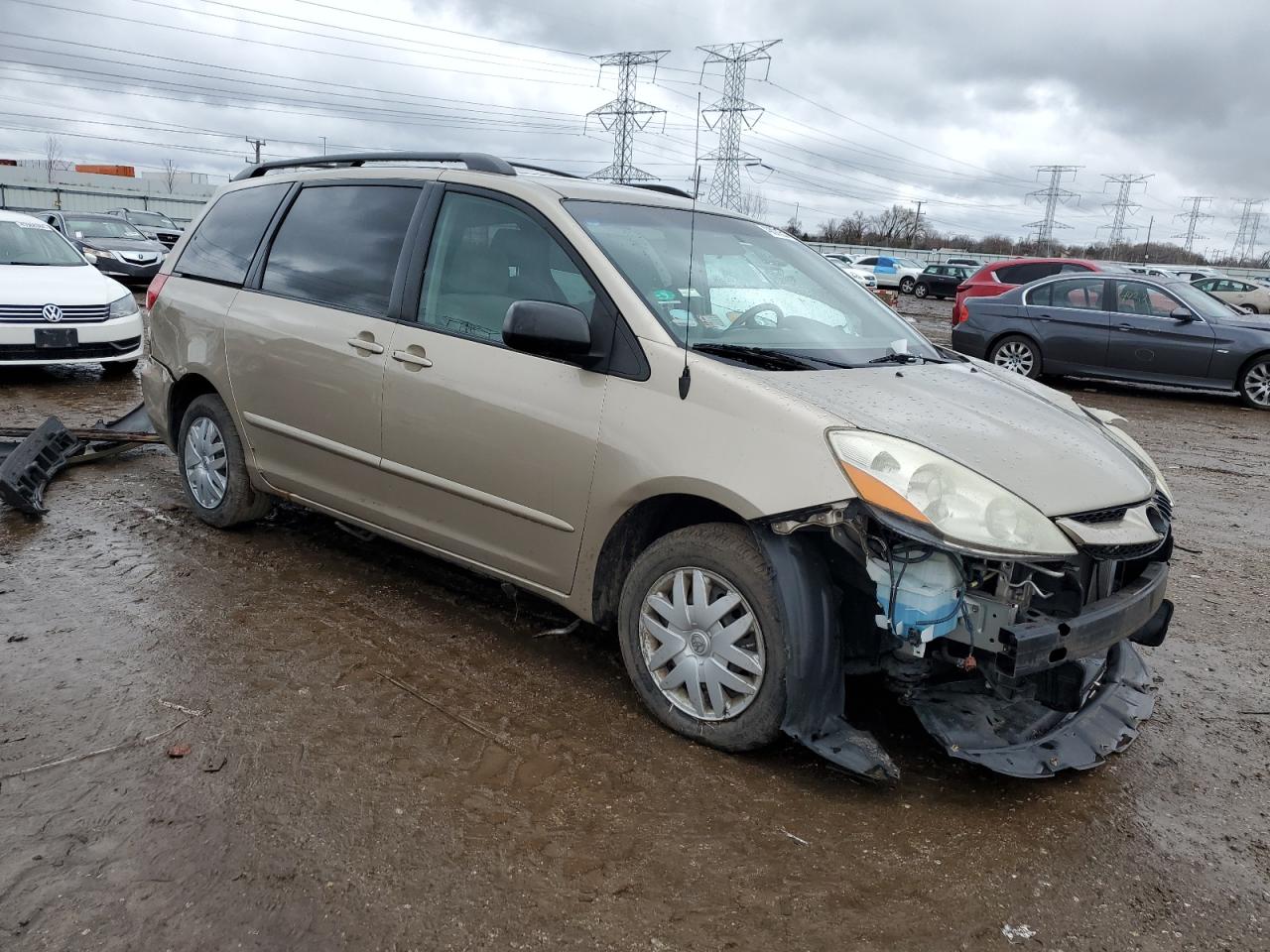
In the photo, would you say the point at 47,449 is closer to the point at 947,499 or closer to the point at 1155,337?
the point at 947,499

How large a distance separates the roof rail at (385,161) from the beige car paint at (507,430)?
10 centimetres

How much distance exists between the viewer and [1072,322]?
12.5 meters

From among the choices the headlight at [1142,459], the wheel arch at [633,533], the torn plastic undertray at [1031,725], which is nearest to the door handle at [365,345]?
the wheel arch at [633,533]

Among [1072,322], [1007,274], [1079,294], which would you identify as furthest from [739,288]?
[1007,274]

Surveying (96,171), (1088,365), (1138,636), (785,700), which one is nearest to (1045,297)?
(1088,365)

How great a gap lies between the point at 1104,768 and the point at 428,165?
354cm

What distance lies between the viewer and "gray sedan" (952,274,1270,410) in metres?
11.8

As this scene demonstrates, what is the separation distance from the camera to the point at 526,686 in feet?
11.8

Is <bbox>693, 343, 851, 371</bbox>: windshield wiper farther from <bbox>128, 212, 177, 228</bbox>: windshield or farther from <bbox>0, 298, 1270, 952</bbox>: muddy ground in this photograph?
<bbox>128, 212, 177, 228</bbox>: windshield

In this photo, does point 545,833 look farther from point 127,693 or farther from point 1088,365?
point 1088,365

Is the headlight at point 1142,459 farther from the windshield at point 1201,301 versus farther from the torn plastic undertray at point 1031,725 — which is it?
the windshield at point 1201,301

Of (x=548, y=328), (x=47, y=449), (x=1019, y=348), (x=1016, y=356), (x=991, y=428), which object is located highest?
(x=548, y=328)

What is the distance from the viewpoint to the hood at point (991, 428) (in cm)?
288

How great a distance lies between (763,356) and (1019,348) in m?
10.9
